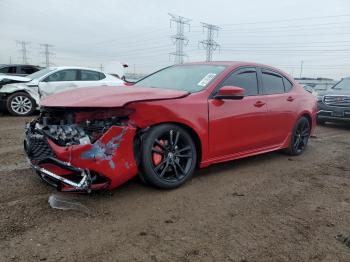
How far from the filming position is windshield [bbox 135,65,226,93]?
14.8ft

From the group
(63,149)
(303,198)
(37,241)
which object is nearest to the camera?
(37,241)

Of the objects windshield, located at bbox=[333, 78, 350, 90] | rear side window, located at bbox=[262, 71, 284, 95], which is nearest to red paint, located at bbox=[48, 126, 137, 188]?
rear side window, located at bbox=[262, 71, 284, 95]

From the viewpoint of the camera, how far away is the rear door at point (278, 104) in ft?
17.1

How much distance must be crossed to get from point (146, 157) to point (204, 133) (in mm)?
861

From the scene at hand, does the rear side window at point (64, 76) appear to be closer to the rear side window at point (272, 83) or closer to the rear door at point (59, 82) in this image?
the rear door at point (59, 82)

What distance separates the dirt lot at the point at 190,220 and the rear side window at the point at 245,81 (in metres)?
1.16

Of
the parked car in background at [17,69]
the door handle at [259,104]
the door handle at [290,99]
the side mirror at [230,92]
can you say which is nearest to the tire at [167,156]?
the side mirror at [230,92]

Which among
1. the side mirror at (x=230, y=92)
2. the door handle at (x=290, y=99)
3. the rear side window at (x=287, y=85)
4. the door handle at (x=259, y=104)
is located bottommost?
the door handle at (x=259, y=104)

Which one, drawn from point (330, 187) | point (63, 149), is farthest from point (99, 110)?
point (330, 187)

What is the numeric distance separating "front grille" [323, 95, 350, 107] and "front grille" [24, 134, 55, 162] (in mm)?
8441

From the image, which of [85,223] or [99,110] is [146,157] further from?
[85,223]

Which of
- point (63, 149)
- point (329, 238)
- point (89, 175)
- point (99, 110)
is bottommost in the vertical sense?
point (329, 238)

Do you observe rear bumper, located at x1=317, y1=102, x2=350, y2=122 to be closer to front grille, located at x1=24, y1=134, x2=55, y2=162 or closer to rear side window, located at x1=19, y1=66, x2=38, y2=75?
front grille, located at x1=24, y1=134, x2=55, y2=162

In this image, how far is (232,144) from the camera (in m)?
4.56
